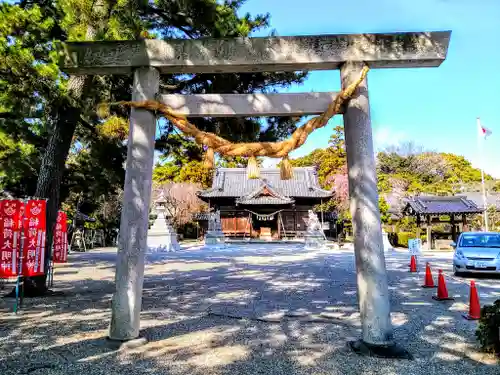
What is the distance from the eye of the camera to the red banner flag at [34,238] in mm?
6277

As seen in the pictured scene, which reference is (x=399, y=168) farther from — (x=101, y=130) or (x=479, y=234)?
(x=101, y=130)

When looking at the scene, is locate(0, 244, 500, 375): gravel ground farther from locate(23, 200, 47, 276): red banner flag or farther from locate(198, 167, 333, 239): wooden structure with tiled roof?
locate(198, 167, 333, 239): wooden structure with tiled roof

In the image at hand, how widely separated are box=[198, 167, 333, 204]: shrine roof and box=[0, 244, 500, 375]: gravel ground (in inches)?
904

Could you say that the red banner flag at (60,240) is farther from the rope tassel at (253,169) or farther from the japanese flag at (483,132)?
the japanese flag at (483,132)

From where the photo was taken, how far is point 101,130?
7.57 meters

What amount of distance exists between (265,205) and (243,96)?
27534 mm

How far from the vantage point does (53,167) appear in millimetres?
7086

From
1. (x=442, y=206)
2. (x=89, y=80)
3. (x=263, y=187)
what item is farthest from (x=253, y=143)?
(x=263, y=187)

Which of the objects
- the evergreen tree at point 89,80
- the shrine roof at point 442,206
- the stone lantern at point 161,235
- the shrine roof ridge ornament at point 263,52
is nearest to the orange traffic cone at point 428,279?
the evergreen tree at point 89,80

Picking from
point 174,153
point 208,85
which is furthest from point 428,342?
point 174,153

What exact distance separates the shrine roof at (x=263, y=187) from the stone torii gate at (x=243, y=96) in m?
25.4

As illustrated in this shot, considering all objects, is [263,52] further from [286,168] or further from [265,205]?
[265,205]

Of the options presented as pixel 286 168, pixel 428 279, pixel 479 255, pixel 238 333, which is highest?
pixel 286 168

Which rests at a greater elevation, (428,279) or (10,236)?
(10,236)
